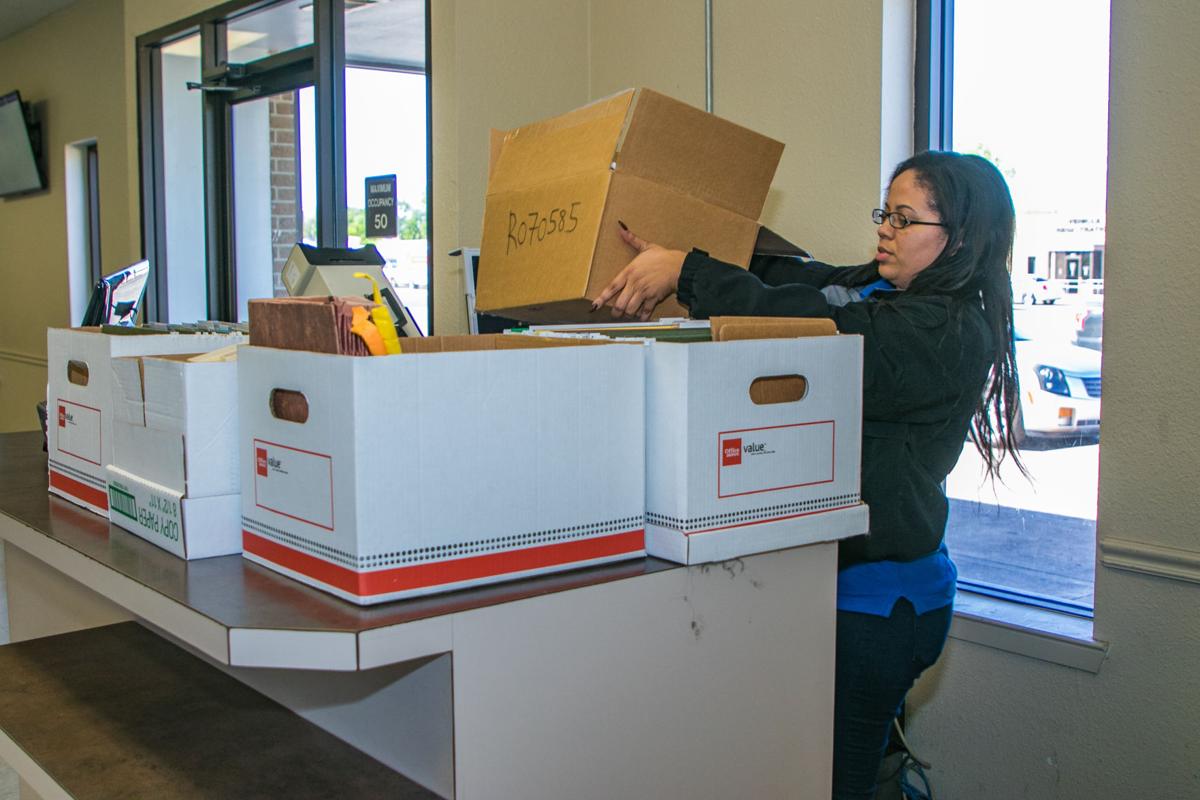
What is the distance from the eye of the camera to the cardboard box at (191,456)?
Result: 3.76ft

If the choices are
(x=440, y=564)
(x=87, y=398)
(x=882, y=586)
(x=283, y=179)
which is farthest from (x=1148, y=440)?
(x=283, y=179)

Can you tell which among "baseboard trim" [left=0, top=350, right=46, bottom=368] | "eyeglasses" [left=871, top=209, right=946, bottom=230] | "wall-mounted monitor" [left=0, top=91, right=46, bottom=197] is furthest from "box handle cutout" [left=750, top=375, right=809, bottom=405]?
"wall-mounted monitor" [left=0, top=91, right=46, bottom=197]

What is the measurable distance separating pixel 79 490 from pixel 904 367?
43.4 inches

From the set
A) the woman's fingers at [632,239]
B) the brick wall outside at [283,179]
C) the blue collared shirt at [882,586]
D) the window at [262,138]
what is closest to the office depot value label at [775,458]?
the blue collared shirt at [882,586]

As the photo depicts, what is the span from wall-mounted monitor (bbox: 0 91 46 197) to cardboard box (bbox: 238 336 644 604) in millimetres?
6430

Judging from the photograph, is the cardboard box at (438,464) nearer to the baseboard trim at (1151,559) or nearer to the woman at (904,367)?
the woman at (904,367)

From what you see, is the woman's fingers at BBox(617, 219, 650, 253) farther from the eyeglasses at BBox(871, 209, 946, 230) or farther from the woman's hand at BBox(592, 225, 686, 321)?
the eyeglasses at BBox(871, 209, 946, 230)

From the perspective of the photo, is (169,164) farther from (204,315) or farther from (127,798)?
(127,798)

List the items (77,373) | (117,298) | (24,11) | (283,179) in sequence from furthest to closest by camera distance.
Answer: (24,11) < (283,179) < (117,298) < (77,373)

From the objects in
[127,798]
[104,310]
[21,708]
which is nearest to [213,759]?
[127,798]

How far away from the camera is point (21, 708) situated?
140 centimetres

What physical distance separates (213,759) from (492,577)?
47 cm

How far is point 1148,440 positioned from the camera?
1.95m

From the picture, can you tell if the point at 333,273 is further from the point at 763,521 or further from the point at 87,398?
the point at 763,521
